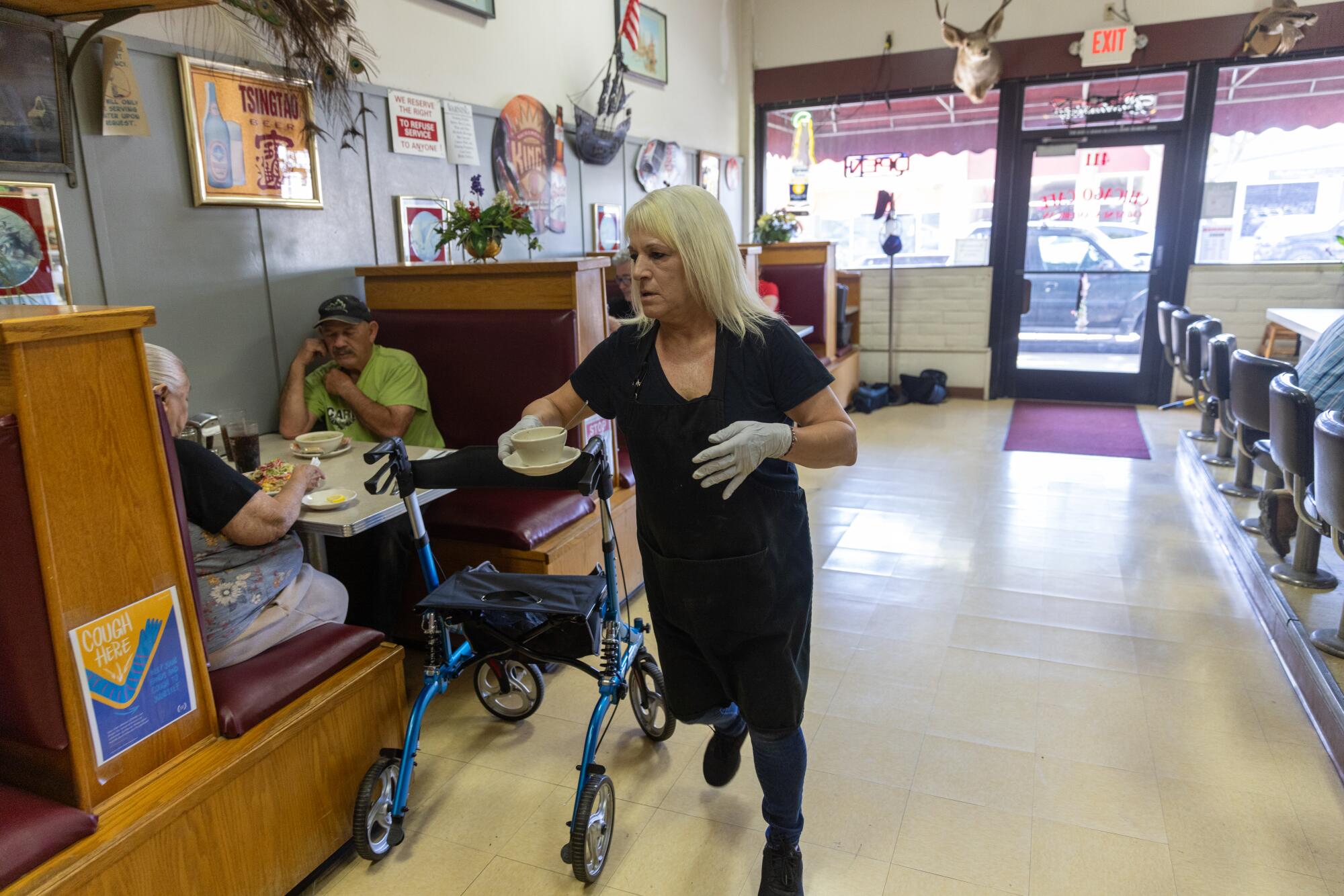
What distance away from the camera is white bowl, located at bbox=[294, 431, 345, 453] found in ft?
9.13

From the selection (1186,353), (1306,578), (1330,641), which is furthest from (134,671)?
(1186,353)

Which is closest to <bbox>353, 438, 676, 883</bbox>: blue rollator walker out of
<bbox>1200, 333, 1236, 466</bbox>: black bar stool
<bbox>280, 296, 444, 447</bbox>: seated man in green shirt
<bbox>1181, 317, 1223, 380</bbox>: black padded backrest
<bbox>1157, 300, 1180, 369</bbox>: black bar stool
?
<bbox>280, 296, 444, 447</bbox>: seated man in green shirt

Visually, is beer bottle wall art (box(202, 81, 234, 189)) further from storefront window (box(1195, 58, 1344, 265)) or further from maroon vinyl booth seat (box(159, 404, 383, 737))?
storefront window (box(1195, 58, 1344, 265))

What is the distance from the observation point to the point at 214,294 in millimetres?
3094

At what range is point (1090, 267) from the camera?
7.26 metres

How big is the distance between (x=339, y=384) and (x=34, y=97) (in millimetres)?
1217

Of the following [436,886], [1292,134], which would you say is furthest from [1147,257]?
[436,886]

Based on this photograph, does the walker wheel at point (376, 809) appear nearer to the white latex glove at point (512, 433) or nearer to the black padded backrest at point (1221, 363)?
the white latex glove at point (512, 433)

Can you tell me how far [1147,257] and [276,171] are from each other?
668 centimetres

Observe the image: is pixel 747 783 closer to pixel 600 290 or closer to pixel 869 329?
pixel 600 290

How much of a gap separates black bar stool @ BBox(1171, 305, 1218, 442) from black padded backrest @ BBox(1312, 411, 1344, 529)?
8.90 feet

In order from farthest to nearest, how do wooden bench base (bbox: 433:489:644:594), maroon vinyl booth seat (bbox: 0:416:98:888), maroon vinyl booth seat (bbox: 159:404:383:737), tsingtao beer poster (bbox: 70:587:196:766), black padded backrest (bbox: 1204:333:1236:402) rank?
black padded backrest (bbox: 1204:333:1236:402)
wooden bench base (bbox: 433:489:644:594)
maroon vinyl booth seat (bbox: 159:404:383:737)
tsingtao beer poster (bbox: 70:587:196:766)
maroon vinyl booth seat (bbox: 0:416:98:888)

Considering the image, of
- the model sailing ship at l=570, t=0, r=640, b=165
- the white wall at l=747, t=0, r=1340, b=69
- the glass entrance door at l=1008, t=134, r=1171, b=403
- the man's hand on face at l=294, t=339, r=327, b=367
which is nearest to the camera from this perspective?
the man's hand on face at l=294, t=339, r=327, b=367

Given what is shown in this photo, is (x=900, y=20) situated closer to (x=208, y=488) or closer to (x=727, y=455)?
(x=727, y=455)
